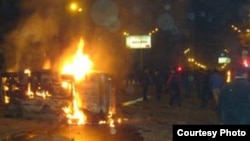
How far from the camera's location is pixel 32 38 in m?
24.7

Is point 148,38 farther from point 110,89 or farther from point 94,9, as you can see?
point 110,89

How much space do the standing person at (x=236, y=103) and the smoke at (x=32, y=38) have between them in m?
17.1

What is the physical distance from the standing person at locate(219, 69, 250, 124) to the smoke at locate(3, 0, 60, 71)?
1706 cm

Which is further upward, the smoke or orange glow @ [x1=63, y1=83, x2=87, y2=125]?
the smoke

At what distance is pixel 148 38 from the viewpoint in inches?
2029

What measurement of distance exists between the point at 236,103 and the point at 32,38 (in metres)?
18.1

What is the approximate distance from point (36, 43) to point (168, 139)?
15.3 m

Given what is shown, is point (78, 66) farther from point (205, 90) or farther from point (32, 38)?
point (32, 38)

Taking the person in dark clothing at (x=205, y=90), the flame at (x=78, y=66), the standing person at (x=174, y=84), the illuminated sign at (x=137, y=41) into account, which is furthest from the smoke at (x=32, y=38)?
the illuminated sign at (x=137, y=41)

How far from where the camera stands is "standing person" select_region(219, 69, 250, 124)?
812 cm

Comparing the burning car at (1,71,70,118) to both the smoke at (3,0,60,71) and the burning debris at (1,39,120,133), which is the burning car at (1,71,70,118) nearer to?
the burning debris at (1,39,120,133)

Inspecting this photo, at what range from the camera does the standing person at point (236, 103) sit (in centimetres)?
812

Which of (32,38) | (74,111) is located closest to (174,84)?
(74,111)

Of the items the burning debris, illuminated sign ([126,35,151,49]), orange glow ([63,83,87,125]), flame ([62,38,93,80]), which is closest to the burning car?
the burning debris
